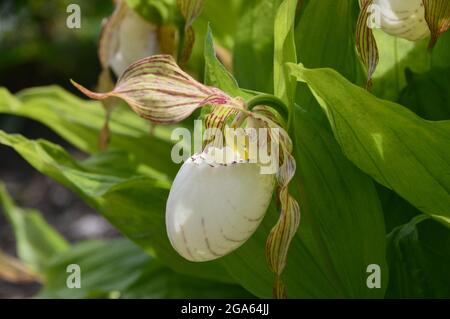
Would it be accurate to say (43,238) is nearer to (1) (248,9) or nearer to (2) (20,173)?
(1) (248,9)

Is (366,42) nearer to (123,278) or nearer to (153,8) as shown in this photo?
(153,8)

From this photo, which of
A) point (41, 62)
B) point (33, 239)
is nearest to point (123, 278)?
point (33, 239)

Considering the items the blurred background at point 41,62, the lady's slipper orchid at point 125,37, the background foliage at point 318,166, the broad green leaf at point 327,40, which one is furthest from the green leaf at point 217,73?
the blurred background at point 41,62

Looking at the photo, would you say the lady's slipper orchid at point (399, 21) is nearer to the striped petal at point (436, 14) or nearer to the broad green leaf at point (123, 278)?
the striped petal at point (436, 14)

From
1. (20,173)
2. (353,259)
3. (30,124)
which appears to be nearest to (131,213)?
(353,259)

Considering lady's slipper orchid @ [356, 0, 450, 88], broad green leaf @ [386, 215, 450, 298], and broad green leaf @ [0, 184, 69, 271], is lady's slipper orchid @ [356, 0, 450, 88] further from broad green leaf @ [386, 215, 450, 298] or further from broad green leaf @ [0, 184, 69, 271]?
broad green leaf @ [0, 184, 69, 271]

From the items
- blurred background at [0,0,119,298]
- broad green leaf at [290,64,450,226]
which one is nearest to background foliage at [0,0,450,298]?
broad green leaf at [290,64,450,226]
